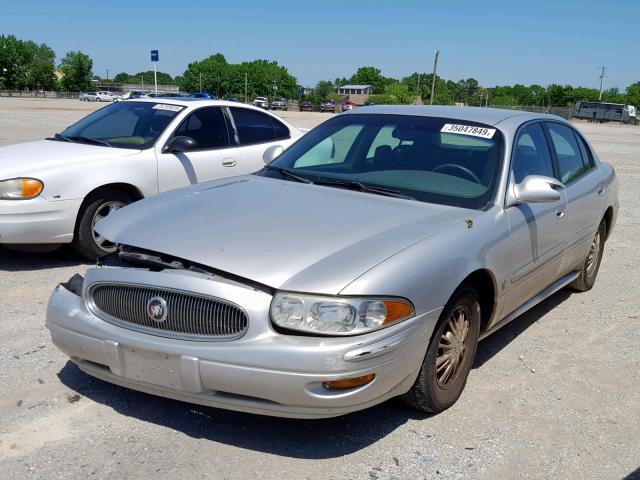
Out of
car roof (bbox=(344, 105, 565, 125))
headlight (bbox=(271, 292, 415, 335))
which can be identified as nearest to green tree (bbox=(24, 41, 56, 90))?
car roof (bbox=(344, 105, 565, 125))

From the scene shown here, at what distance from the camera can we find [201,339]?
9.56 ft

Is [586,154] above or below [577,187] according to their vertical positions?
above

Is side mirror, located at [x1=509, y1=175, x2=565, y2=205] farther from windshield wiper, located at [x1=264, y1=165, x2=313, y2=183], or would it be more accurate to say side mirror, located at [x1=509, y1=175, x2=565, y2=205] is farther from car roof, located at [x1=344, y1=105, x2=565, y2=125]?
windshield wiper, located at [x1=264, y1=165, x2=313, y2=183]

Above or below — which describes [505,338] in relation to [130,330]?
below

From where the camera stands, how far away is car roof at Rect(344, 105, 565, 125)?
447 centimetres

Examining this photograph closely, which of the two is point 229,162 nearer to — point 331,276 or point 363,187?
point 363,187

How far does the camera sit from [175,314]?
2967mm

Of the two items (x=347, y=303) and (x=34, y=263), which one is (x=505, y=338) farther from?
(x=34, y=263)

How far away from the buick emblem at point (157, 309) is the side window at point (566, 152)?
3.18 metres

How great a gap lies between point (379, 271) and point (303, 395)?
63 centimetres

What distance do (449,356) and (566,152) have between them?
2.45 meters

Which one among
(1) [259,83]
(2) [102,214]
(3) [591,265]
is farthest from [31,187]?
(1) [259,83]

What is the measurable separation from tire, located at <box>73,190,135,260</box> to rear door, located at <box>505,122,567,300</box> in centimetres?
351

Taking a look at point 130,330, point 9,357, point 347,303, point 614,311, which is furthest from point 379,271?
point 614,311
